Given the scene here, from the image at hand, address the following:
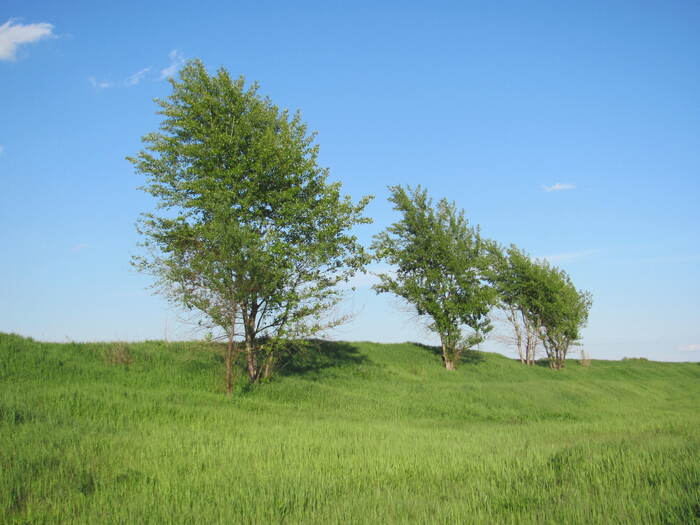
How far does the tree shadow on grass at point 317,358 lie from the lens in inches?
999

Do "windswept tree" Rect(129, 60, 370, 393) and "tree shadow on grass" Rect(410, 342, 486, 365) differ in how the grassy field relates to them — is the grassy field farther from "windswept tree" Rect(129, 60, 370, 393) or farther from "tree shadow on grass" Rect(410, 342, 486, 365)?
"tree shadow on grass" Rect(410, 342, 486, 365)

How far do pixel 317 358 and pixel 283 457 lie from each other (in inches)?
767

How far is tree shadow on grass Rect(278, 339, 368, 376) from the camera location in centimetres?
2538

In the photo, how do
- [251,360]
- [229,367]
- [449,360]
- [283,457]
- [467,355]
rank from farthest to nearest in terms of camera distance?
[467,355] < [449,360] < [251,360] < [229,367] < [283,457]

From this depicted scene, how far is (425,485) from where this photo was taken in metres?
7.68

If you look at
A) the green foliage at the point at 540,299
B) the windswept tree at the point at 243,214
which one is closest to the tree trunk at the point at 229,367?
the windswept tree at the point at 243,214

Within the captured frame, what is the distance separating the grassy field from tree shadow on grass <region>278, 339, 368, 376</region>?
3.79m

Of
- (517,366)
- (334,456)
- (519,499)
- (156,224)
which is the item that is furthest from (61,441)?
(517,366)

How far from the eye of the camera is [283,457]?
9.64m

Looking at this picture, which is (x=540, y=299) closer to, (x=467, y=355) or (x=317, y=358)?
(x=467, y=355)

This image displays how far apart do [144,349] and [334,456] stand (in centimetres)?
1610

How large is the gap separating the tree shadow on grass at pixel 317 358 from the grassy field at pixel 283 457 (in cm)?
379

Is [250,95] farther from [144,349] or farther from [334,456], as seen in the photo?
[334,456]

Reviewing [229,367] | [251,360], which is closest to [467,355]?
[251,360]
